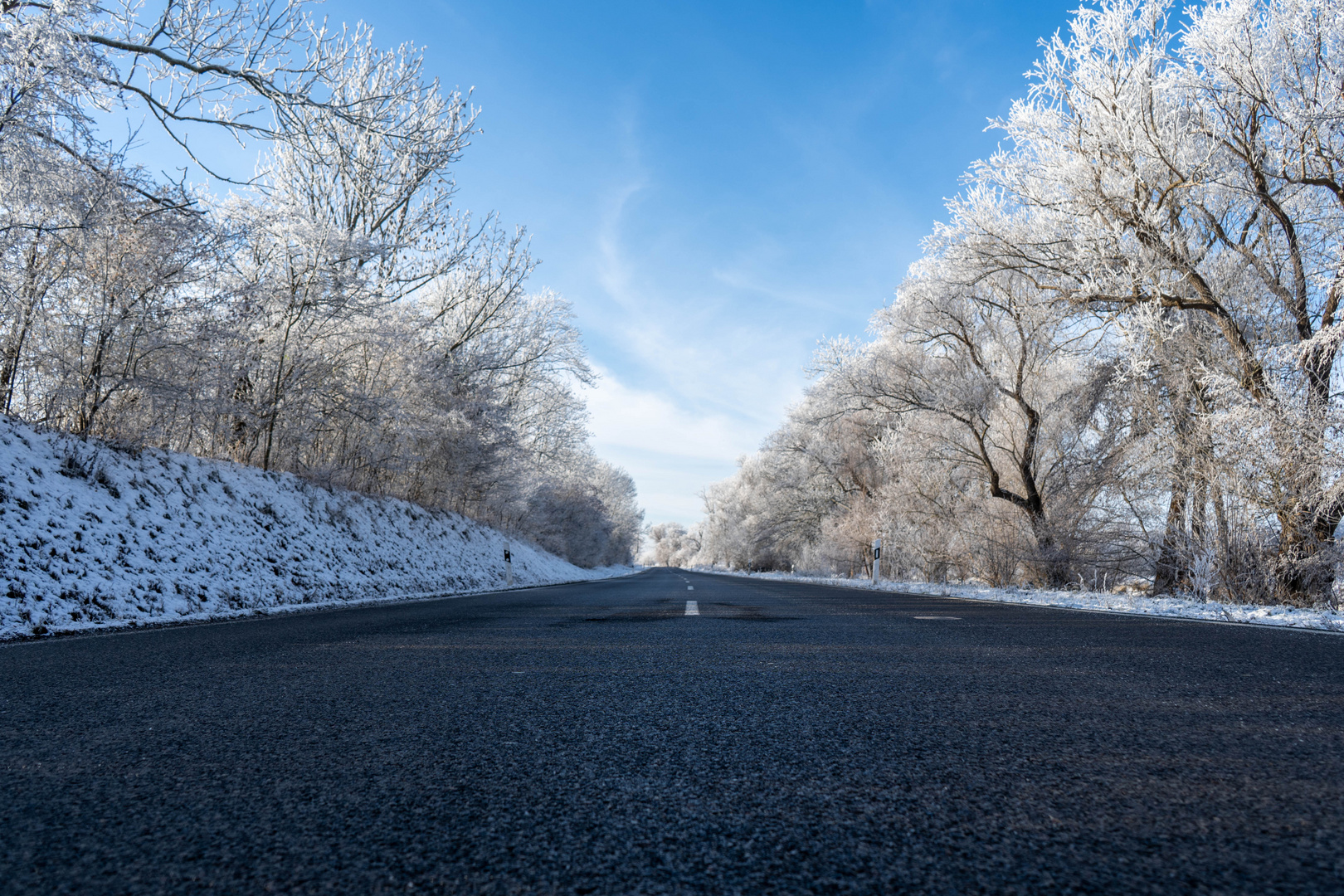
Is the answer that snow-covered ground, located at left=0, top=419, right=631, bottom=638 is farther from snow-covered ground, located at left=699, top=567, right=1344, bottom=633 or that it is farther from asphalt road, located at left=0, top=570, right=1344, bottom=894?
snow-covered ground, located at left=699, top=567, right=1344, bottom=633

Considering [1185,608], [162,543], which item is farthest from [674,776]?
[1185,608]

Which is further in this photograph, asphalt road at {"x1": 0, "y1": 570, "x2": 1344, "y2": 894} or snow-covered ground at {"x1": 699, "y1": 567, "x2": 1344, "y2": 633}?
snow-covered ground at {"x1": 699, "y1": 567, "x2": 1344, "y2": 633}

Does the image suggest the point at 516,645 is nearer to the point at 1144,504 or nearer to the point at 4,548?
the point at 4,548

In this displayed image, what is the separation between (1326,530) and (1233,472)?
4.19 ft

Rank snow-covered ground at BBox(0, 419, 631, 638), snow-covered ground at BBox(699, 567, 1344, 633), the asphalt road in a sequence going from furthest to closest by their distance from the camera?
snow-covered ground at BBox(699, 567, 1344, 633) → snow-covered ground at BBox(0, 419, 631, 638) → the asphalt road

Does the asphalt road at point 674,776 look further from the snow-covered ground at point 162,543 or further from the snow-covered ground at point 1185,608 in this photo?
the snow-covered ground at point 1185,608

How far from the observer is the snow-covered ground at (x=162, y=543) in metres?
6.12

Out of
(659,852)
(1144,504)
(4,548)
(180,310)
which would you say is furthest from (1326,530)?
(180,310)

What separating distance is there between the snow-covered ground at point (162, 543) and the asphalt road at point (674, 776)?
3034mm

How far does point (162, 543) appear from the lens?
788 centimetres

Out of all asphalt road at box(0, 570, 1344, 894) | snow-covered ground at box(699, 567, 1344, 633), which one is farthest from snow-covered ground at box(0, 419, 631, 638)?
snow-covered ground at box(699, 567, 1344, 633)

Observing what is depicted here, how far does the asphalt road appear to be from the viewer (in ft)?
3.96

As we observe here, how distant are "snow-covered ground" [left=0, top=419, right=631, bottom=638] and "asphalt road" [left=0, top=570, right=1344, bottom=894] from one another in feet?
9.95

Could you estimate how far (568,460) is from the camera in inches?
1464
